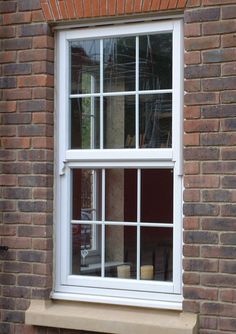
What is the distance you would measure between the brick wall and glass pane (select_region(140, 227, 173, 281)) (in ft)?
0.75

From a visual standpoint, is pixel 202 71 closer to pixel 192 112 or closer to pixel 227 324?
pixel 192 112

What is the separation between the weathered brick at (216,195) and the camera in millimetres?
4328

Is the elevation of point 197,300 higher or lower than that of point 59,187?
lower

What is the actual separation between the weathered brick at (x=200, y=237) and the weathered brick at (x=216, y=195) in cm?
22

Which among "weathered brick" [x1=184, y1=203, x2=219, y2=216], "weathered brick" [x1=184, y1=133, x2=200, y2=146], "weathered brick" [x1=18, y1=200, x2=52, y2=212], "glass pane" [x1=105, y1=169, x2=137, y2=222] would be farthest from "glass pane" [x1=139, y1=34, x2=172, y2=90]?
"weathered brick" [x1=18, y1=200, x2=52, y2=212]

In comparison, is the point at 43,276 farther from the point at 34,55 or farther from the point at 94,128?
the point at 34,55

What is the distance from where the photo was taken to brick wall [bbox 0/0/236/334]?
14.3 feet

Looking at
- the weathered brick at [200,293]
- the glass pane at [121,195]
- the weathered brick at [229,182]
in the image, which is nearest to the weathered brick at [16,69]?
the glass pane at [121,195]

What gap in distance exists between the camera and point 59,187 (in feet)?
16.3

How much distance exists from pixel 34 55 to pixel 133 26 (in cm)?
77

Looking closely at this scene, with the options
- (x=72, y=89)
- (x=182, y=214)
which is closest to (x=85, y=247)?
(x=182, y=214)

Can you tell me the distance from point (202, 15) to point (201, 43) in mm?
185

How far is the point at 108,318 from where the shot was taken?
4.59m

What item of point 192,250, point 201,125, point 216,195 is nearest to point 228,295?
point 192,250
